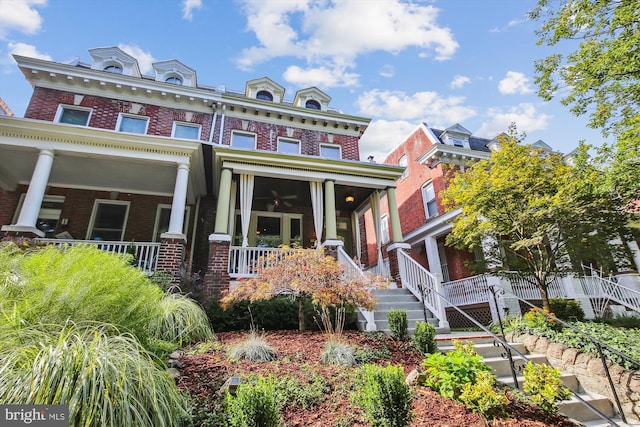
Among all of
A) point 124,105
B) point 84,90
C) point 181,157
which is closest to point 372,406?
point 181,157

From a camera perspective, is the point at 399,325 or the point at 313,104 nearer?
the point at 399,325

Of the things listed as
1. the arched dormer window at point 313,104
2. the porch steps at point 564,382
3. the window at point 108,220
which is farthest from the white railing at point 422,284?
the window at point 108,220

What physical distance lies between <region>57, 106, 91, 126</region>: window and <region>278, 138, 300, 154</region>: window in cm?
661

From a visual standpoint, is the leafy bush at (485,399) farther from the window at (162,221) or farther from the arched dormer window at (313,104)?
the arched dormer window at (313,104)

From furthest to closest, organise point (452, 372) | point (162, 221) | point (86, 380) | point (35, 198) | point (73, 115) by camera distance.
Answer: point (162, 221) < point (73, 115) < point (35, 198) < point (452, 372) < point (86, 380)

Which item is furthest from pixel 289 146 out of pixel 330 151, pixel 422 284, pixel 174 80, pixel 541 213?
pixel 541 213

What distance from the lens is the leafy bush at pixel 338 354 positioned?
4.36m

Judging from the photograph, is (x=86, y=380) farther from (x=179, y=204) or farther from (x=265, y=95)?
(x=265, y=95)

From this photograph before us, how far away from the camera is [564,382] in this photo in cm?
436

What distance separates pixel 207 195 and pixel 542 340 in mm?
10548

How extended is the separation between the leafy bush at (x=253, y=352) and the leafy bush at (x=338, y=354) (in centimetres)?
80

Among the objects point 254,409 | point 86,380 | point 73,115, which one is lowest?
point 254,409

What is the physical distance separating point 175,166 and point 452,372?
28.3ft

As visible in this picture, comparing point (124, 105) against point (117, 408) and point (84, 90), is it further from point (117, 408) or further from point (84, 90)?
point (117, 408)
